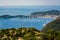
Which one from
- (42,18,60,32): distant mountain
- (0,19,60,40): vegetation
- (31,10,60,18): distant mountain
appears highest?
(31,10,60,18): distant mountain

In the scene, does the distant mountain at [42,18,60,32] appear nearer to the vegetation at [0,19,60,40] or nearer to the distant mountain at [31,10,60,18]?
the vegetation at [0,19,60,40]

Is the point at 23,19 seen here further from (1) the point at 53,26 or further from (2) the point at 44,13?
(1) the point at 53,26

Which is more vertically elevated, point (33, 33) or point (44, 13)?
point (44, 13)

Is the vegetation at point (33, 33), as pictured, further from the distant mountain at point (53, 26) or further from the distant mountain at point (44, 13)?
the distant mountain at point (44, 13)

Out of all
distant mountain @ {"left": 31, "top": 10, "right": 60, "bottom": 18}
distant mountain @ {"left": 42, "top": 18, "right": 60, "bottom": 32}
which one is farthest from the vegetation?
distant mountain @ {"left": 31, "top": 10, "right": 60, "bottom": 18}

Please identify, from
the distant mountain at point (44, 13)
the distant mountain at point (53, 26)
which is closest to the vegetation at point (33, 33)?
the distant mountain at point (53, 26)

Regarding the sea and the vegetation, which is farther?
the sea

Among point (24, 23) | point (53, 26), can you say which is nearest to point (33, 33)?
point (24, 23)

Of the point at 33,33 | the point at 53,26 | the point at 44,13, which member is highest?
the point at 44,13
